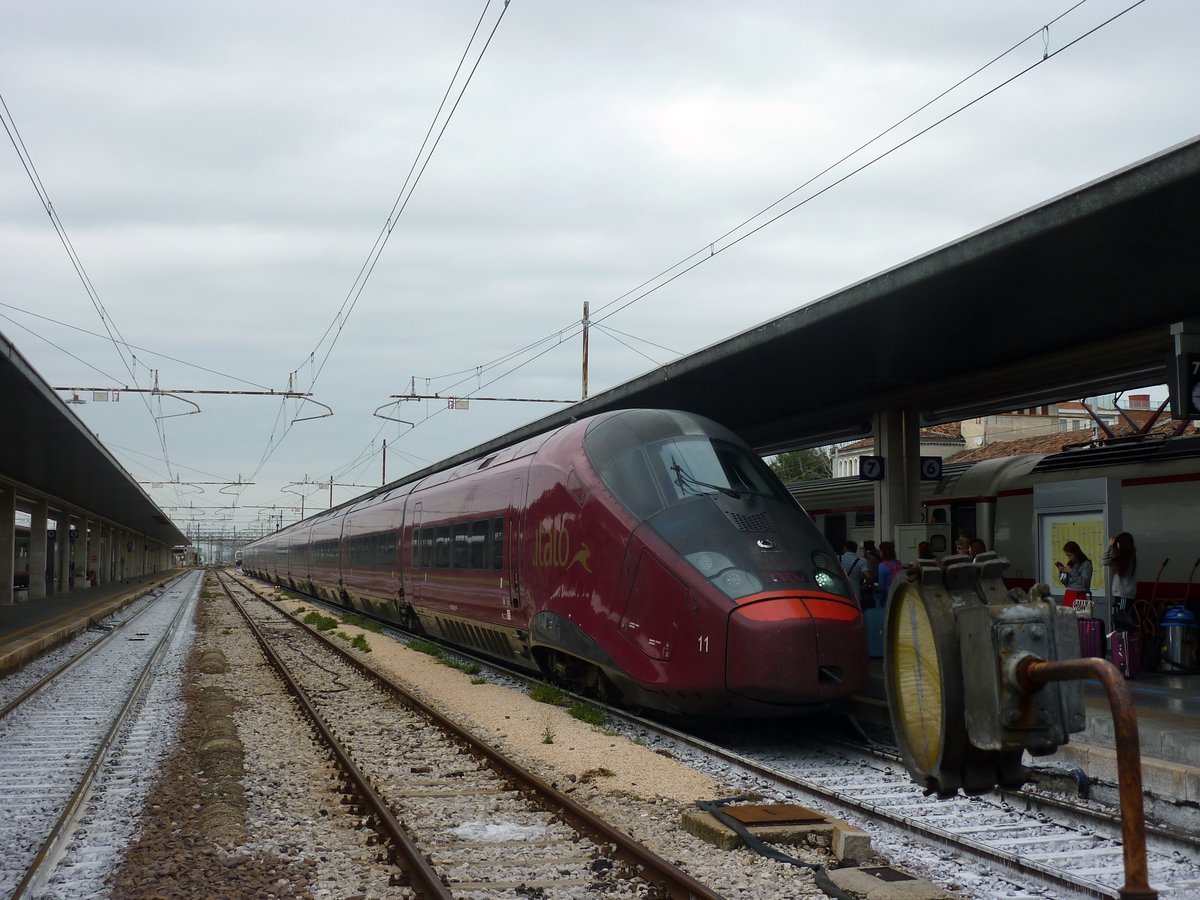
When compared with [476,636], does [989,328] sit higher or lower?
higher

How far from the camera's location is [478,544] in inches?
573

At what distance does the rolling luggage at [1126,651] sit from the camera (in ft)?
37.4

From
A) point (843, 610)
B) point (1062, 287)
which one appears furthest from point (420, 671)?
point (1062, 287)

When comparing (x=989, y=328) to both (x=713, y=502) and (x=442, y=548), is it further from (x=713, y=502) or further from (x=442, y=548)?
(x=442, y=548)

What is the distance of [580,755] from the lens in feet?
29.6

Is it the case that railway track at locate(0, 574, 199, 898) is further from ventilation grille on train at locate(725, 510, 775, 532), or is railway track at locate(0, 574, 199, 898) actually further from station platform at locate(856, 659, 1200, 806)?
station platform at locate(856, 659, 1200, 806)

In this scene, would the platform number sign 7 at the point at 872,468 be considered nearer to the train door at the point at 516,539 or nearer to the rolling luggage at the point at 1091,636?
the rolling luggage at the point at 1091,636

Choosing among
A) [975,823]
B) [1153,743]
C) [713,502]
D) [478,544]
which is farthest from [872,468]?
[975,823]

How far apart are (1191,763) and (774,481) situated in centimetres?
421

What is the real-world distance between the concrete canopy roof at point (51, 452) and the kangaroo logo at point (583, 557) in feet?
24.8

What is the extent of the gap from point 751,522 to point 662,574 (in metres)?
0.92

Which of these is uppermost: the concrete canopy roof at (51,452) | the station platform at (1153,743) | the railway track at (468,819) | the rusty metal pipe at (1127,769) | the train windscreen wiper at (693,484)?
the concrete canopy roof at (51,452)

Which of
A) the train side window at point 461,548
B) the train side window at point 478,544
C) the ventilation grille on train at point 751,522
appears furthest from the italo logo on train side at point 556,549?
the train side window at point 461,548

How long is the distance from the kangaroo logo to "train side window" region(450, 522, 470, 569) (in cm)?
461
